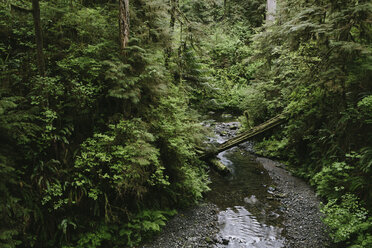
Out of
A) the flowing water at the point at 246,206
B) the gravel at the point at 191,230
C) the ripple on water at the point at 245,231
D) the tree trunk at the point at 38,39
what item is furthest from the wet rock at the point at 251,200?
the tree trunk at the point at 38,39

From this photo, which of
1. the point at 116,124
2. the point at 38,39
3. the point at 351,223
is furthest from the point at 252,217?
the point at 38,39

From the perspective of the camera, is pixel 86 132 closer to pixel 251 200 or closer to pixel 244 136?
pixel 251 200

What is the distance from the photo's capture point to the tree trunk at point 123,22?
21.5 feet

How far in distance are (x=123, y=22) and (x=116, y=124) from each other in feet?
9.67

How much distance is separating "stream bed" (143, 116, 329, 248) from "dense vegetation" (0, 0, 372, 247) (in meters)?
0.55

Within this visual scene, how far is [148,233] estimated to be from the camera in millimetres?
6172

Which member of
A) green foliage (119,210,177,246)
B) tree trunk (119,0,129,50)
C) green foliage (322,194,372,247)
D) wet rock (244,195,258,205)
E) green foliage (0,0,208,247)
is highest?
tree trunk (119,0,129,50)

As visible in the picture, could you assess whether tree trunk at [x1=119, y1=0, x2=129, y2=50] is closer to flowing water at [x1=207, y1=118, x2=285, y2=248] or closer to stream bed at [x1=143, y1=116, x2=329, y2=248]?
stream bed at [x1=143, y1=116, x2=329, y2=248]

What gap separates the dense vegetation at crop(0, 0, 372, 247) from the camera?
16.8 feet

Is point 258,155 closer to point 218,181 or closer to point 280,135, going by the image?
point 280,135

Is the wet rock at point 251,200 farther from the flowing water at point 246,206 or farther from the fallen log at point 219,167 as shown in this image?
the fallen log at point 219,167

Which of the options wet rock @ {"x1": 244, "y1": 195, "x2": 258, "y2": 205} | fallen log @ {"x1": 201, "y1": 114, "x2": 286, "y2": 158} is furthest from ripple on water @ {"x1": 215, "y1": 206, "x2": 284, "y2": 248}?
fallen log @ {"x1": 201, "y1": 114, "x2": 286, "y2": 158}

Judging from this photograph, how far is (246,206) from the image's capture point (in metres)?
8.50

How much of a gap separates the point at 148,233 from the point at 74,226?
191 cm
